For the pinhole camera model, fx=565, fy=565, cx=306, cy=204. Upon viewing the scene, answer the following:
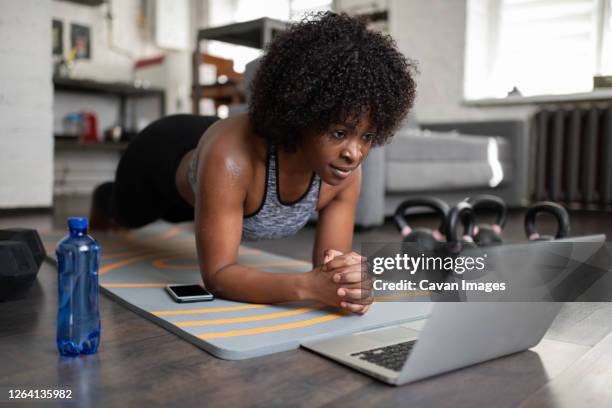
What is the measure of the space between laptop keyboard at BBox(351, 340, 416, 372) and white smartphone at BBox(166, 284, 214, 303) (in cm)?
38

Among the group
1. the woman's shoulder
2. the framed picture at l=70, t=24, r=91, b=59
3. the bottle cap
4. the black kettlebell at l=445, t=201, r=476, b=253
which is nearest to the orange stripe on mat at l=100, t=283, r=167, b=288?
the woman's shoulder

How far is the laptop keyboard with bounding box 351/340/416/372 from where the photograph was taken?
77cm

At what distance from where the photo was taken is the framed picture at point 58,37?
4.57m

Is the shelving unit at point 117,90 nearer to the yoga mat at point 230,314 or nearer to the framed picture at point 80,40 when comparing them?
the framed picture at point 80,40

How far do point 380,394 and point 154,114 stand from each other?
14.9 feet

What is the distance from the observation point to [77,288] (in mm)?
779

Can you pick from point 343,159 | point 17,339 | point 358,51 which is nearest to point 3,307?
point 17,339

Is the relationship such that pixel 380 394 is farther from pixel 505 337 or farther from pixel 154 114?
pixel 154 114

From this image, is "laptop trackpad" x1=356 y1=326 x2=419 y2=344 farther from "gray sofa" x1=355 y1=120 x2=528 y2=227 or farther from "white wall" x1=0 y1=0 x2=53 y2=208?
"white wall" x1=0 y1=0 x2=53 y2=208

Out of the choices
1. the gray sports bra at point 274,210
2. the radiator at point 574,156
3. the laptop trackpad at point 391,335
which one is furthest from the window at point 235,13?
the laptop trackpad at point 391,335

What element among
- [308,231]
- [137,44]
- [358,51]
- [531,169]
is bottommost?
[308,231]

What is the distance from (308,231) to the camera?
244 centimetres

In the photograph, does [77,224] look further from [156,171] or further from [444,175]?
[444,175]

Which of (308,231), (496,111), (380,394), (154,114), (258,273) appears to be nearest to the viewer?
(380,394)
